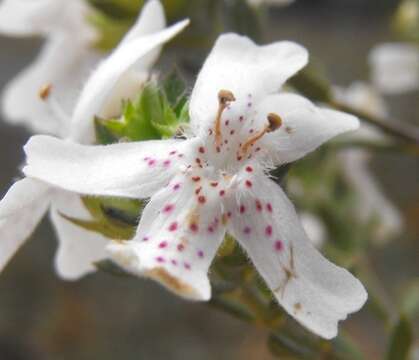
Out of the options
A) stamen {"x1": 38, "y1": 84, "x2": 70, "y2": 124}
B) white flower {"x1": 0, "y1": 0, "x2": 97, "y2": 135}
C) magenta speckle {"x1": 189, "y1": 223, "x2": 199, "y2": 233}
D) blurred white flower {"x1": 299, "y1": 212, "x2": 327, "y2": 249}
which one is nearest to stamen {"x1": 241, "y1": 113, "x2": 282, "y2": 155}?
magenta speckle {"x1": 189, "y1": 223, "x2": 199, "y2": 233}

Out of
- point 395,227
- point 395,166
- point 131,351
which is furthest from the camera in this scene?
point 395,166

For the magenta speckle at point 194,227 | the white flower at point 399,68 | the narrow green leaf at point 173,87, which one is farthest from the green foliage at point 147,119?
the white flower at point 399,68

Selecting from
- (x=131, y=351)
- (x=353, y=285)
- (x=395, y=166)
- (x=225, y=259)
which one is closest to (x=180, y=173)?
(x=225, y=259)

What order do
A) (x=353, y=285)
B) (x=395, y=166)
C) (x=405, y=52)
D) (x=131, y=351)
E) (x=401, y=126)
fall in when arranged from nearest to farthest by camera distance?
(x=353, y=285) → (x=401, y=126) → (x=405, y=52) → (x=131, y=351) → (x=395, y=166)

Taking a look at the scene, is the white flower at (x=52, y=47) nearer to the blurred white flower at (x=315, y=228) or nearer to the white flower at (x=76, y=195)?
the white flower at (x=76, y=195)

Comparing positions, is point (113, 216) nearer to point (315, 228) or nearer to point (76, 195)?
point (76, 195)

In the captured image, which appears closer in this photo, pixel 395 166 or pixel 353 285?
pixel 353 285

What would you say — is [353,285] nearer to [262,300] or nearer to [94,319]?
[262,300]
